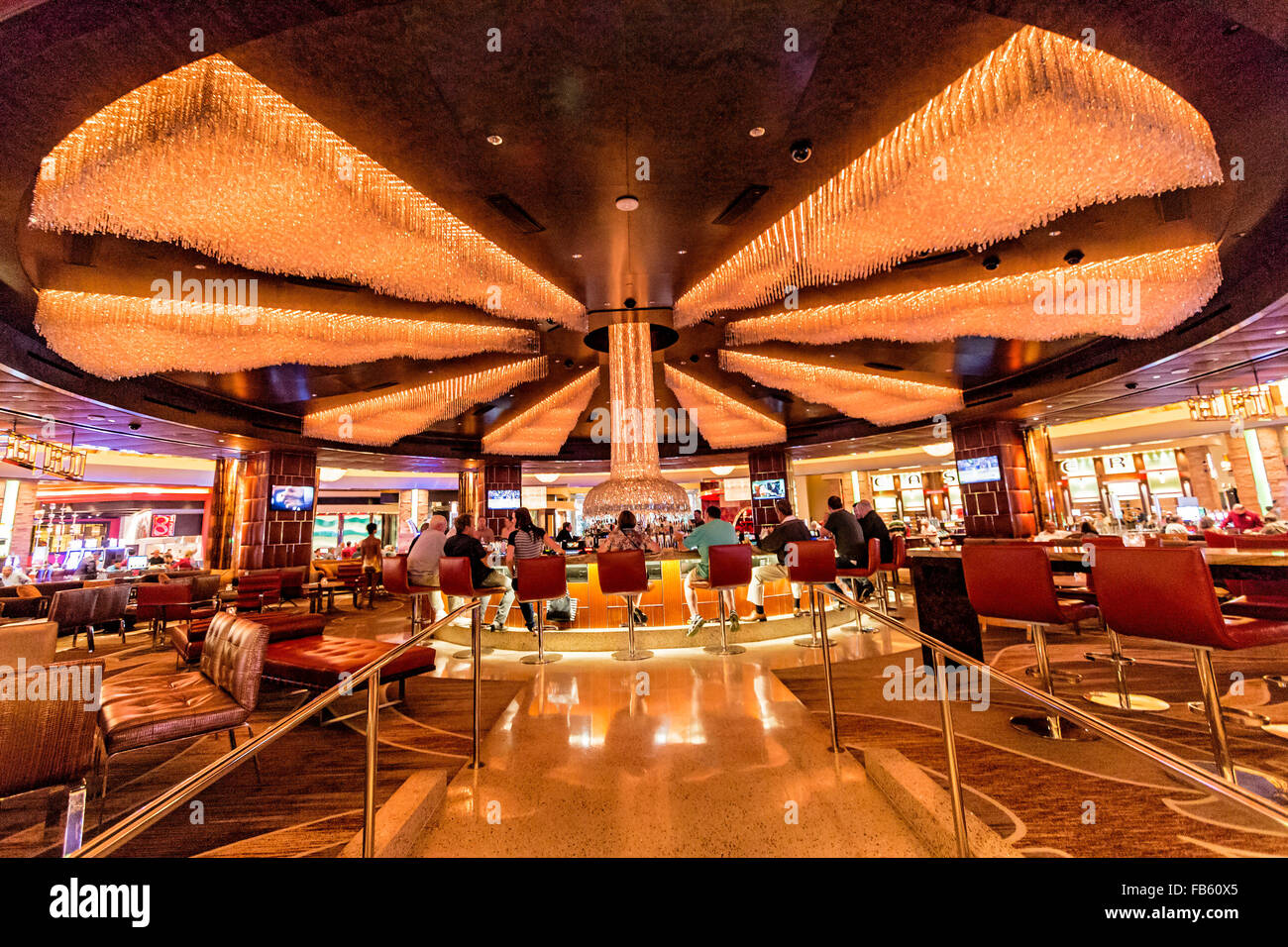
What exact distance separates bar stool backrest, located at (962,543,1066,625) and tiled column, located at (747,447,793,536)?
9.83m

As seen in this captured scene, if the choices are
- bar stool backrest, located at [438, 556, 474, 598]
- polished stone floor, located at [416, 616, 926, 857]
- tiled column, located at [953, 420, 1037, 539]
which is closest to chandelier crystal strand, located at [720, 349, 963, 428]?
tiled column, located at [953, 420, 1037, 539]

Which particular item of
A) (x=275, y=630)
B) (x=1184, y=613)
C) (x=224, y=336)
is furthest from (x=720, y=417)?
(x=1184, y=613)

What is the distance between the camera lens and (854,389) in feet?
27.7

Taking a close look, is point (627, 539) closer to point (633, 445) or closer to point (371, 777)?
point (633, 445)

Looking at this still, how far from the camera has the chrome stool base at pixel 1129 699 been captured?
9.90 ft

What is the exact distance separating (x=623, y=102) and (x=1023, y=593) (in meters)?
3.31

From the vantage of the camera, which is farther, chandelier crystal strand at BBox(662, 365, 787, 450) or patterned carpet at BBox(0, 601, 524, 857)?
chandelier crystal strand at BBox(662, 365, 787, 450)

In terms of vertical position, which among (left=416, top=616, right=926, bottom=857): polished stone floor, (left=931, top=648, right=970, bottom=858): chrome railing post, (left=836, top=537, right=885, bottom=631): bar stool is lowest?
(left=416, top=616, right=926, bottom=857): polished stone floor

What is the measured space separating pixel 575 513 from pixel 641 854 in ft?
74.0

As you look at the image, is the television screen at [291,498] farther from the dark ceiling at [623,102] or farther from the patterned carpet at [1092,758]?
the patterned carpet at [1092,758]

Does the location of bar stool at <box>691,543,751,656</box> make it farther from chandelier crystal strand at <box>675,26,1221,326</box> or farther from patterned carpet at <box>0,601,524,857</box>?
chandelier crystal strand at <box>675,26,1221,326</box>

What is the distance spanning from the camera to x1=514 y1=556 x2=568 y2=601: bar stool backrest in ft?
13.9

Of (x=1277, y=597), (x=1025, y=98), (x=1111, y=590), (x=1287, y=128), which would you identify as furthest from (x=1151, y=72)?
(x=1277, y=597)
